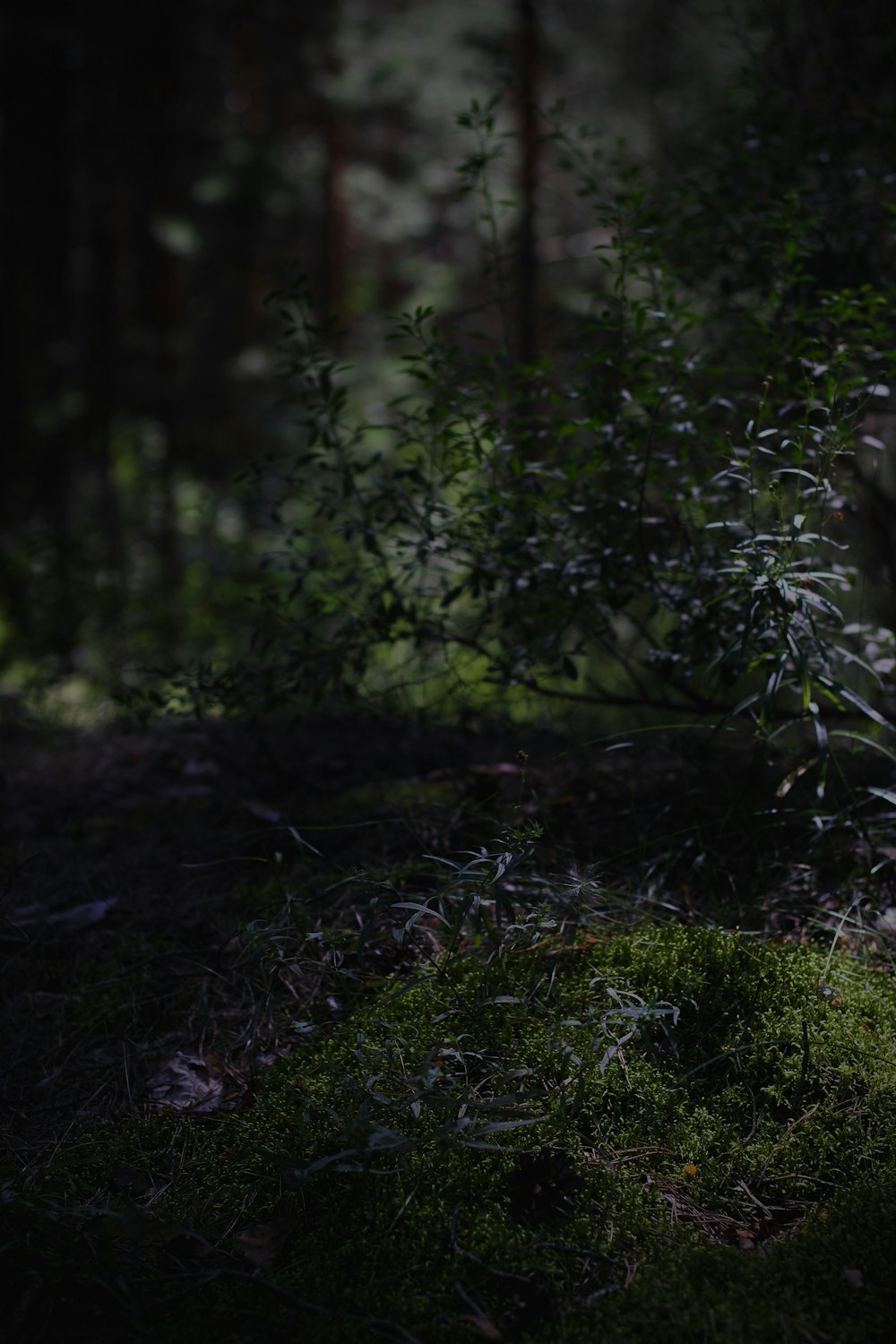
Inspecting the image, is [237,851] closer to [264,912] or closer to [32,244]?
[264,912]

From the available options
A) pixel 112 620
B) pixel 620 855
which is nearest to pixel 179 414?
pixel 112 620

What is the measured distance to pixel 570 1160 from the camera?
5.60 feet

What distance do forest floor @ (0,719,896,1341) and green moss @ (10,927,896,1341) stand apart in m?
0.02

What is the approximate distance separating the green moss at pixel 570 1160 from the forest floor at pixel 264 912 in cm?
2

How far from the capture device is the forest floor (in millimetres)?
1569

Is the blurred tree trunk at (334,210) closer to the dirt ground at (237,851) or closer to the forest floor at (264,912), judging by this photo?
the dirt ground at (237,851)

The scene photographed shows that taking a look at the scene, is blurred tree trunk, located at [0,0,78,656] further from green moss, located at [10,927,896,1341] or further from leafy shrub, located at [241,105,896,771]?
green moss, located at [10,927,896,1341]

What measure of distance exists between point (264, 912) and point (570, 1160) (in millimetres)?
1138

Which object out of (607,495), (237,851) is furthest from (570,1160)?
(607,495)

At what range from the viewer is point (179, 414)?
14.3 metres

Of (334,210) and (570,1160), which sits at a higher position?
(334,210)

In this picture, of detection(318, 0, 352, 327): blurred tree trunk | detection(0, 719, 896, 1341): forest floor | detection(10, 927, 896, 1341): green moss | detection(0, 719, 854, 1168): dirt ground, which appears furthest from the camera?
detection(318, 0, 352, 327): blurred tree trunk

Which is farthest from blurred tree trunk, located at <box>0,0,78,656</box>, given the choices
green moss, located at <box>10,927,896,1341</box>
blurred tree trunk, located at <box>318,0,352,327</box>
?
green moss, located at <box>10,927,896,1341</box>

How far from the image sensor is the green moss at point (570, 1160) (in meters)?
1.47
